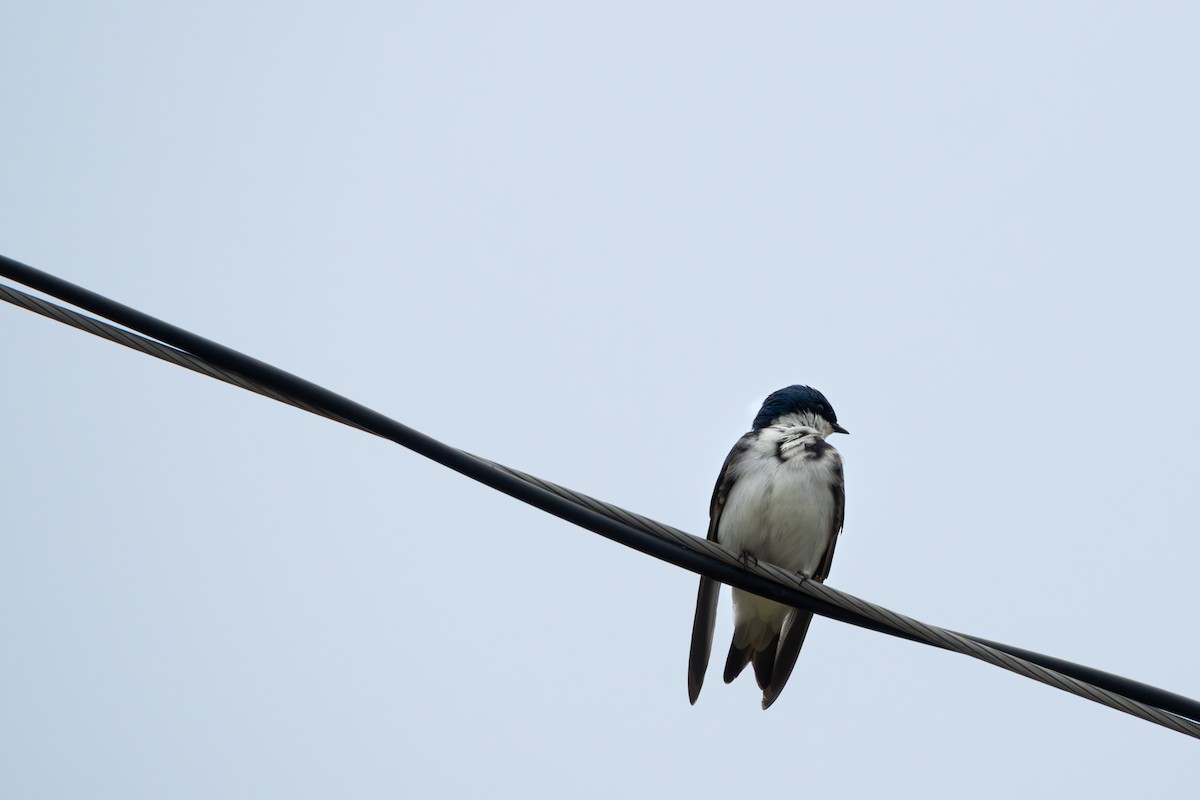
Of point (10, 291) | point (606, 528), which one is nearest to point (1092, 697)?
point (606, 528)

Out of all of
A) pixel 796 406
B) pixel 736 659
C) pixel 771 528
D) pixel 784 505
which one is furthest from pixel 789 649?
pixel 796 406

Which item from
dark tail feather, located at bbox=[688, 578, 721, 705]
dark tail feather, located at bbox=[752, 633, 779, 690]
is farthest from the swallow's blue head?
dark tail feather, located at bbox=[752, 633, 779, 690]

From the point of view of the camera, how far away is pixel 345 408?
2.69 metres

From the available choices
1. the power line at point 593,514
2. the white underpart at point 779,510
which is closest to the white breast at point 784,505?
the white underpart at point 779,510

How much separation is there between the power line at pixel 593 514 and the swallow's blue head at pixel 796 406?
2.47m

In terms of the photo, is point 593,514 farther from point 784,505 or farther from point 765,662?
point 765,662

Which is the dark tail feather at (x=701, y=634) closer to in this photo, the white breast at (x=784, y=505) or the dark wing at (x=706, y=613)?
the dark wing at (x=706, y=613)

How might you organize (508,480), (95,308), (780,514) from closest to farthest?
(95,308), (508,480), (780,514)

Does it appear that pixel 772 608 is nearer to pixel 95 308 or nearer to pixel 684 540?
pixel 684 540

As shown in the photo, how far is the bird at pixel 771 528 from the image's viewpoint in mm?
5293

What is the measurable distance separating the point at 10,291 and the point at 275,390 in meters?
0.63

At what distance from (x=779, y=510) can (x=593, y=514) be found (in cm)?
245

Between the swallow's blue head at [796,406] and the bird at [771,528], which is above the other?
the swallow's blue head at [796,406]

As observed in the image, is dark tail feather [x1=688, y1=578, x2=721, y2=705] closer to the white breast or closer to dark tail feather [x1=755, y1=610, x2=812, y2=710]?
the white breast
